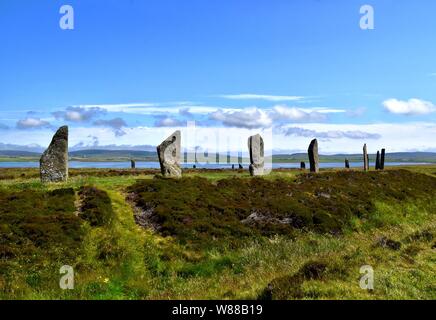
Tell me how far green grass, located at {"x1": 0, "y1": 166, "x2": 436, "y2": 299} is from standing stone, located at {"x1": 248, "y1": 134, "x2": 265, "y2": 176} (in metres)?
9.05

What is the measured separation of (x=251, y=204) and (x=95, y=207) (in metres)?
11.0

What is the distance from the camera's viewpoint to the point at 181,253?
21.6 meters

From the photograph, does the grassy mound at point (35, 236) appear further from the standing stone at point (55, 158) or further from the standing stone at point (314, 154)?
the standing stone at point (314, 154)

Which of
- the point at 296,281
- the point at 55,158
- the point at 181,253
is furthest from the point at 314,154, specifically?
the point at 296,281

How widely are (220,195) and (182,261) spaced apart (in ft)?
37.6

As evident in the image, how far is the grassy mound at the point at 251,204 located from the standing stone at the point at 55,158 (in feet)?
18.4

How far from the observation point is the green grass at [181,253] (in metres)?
14.5

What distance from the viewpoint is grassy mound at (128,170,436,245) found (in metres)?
25.5

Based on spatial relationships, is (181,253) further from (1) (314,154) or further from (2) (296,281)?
(1) (314,154)

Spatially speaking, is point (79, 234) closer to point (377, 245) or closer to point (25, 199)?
point (25, 199)

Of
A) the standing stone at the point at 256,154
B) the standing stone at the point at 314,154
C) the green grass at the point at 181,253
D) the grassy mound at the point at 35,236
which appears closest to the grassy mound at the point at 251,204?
the green grass at the point at 181,253

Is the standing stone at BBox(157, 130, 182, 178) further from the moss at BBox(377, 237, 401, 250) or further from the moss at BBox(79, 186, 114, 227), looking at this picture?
the moss at BBox(377, 237, 401, 250)

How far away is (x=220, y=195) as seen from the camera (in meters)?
31.9
